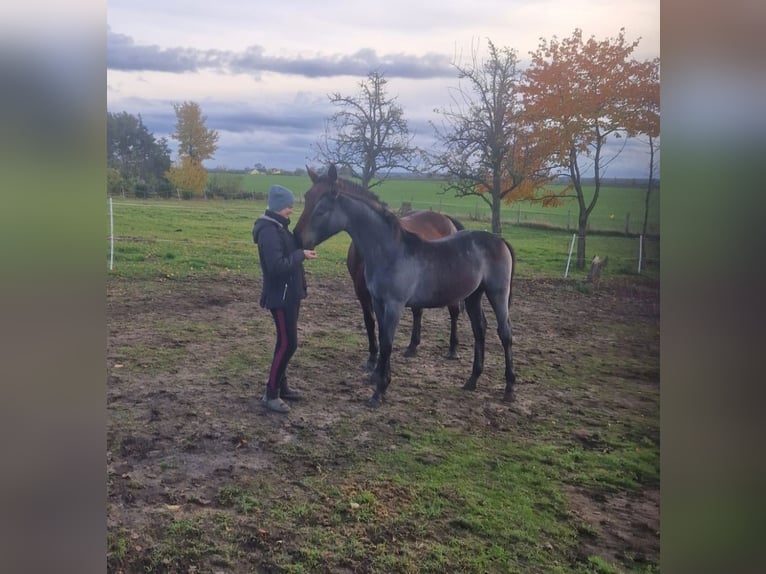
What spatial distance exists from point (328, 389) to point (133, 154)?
66.3 inches

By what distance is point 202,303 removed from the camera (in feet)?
12.0

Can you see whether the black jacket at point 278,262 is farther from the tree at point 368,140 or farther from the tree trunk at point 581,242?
the tree trunk at point 581,242

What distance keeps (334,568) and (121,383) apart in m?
1.52

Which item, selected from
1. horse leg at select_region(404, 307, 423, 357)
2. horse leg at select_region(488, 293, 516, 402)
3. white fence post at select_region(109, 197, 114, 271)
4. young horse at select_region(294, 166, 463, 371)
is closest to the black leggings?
Result: young horse at select_region(294, 166, 463, 371)

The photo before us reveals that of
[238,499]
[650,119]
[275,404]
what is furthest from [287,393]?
[650,119]

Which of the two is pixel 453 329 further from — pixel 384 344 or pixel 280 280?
pixel 280 280

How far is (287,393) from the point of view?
11.5 feet

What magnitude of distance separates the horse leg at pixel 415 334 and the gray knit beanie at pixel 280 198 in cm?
93

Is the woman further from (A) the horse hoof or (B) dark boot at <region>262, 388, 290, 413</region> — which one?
(A) the horse hoof

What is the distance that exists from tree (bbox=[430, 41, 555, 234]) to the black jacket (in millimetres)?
901
